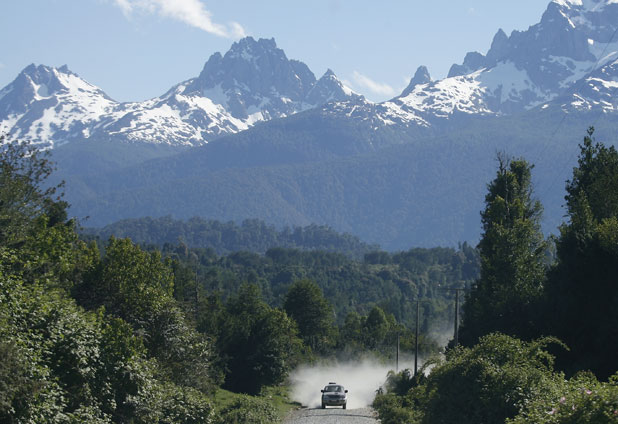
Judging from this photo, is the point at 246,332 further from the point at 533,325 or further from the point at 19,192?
the point at 533,325

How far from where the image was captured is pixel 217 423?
140ft

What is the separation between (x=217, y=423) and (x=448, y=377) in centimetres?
1860

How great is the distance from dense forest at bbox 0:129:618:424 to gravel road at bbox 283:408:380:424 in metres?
2.07

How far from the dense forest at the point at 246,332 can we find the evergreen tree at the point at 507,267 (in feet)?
0.35

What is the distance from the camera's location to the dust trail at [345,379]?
74.8 m

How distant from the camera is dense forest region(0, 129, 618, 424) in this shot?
23.3 meters

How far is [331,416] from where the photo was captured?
55031 millimetres

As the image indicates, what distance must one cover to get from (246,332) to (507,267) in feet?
95.8

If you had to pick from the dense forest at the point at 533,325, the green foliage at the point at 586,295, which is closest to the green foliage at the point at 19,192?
the dense forest at the point at 533,325

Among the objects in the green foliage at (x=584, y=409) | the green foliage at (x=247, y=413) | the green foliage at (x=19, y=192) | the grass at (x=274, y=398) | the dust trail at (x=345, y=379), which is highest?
the green foliage at (x=19, y=192)

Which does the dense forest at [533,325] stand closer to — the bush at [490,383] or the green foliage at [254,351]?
the bush at [490,383]

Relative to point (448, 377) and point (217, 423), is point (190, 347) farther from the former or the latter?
point (448, 377)

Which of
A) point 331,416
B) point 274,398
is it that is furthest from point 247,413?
point 274,398

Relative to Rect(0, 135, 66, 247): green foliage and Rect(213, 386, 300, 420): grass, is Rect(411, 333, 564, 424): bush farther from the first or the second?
Rect(213, 386, 300, 420): grass
